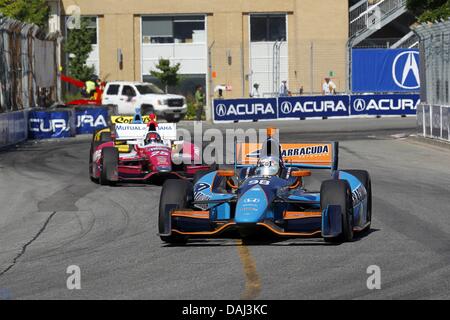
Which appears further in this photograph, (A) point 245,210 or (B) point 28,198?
(B) point 28,198

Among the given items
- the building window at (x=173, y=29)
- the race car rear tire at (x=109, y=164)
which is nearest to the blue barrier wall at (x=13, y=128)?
the race car rear tire at (x=109, y=164)

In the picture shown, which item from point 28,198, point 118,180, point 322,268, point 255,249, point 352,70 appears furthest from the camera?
point 352,70

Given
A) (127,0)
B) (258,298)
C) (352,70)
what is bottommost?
(258,298)

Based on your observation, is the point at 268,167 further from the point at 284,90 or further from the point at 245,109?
the point at 284,90

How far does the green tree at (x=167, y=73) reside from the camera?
192 feet

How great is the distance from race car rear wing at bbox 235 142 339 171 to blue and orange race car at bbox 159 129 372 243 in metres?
0.27

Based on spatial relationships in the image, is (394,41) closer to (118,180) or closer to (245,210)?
(118,180)

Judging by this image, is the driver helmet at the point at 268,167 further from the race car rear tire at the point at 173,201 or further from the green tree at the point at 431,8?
the green tree at the point at 431,8

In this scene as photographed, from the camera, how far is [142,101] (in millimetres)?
46219

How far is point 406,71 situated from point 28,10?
61.7ft

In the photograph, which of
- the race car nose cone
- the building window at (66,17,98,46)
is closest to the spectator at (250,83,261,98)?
the building window at (66,17,98,46)
